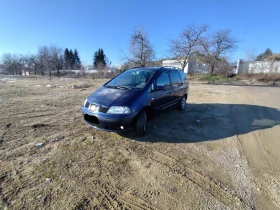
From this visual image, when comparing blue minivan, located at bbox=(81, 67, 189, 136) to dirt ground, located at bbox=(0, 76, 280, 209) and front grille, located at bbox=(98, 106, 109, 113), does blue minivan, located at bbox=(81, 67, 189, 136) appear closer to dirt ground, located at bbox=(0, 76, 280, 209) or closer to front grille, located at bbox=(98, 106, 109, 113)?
front grille, located at bbox=(98, 106, 109, 113)

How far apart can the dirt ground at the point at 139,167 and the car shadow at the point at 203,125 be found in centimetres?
3

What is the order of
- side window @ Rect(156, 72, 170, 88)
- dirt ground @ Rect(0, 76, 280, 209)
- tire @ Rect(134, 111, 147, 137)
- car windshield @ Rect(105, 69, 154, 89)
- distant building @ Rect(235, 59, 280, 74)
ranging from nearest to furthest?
1. dirt ground @ Rect(0, 76, 280, 209)
2. tire @ Rect(134, 111, 147, 137)
3. car windshield @ Rect(105, 69, 154, 89)
4. side window @ Rect(156, 72, 170, 88)
5. distant building @ Rect(235, 59, 280, 74)

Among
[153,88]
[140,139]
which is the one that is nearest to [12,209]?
[140,139]

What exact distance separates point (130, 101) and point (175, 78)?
248 centimetres

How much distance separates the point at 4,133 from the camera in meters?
3.46

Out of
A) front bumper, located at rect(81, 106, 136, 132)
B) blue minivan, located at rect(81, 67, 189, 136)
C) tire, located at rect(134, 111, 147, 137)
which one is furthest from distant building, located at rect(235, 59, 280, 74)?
front bumper, located at rect(81, 106, 136, 132)

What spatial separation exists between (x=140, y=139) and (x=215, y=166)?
1.59 metres

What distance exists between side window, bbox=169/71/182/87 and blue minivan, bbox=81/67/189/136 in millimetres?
217

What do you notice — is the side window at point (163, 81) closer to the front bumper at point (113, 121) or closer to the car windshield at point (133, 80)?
the car windshield at point (133, 80)

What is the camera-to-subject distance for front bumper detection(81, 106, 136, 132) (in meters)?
2.98

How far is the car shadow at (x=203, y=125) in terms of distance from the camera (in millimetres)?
3549

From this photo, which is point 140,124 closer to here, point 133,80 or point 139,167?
point 139,167

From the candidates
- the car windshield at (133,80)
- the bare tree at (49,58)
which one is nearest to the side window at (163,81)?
the car windshield at (133,80)

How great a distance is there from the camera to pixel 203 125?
4.32 meters
